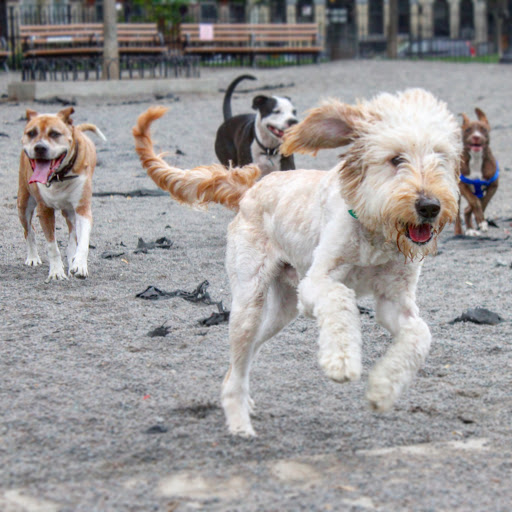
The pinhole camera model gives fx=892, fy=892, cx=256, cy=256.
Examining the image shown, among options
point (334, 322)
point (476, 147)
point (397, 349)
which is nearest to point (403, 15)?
point (476, 147)

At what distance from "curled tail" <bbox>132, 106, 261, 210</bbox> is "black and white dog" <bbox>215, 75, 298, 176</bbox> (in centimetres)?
396

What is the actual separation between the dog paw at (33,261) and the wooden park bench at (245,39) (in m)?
22.3

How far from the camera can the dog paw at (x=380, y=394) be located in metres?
3.40

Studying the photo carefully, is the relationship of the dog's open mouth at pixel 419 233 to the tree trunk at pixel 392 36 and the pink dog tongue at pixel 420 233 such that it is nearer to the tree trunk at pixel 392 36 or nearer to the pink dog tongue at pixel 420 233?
the pink dog tongue at pixel 420 233

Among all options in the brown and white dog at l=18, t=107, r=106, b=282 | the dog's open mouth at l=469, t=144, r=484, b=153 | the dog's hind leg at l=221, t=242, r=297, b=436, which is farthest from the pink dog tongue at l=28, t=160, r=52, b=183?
the dog's open mouth at l=469, t=144, r=484, b=153

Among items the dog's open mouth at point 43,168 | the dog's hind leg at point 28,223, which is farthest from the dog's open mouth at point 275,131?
the dog's hind leg at point 28,223

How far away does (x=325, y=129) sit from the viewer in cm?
386

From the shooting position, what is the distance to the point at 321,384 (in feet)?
15.1

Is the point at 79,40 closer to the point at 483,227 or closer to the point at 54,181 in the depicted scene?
the point at 483,227

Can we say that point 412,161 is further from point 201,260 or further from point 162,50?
point 162,50

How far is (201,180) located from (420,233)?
65.6 inches

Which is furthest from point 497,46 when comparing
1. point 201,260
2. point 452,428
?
point 452,428

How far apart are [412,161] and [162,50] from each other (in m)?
24.4

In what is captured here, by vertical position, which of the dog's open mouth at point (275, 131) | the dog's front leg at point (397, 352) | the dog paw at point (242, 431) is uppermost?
the dog's open mouth at point (275, 131)
